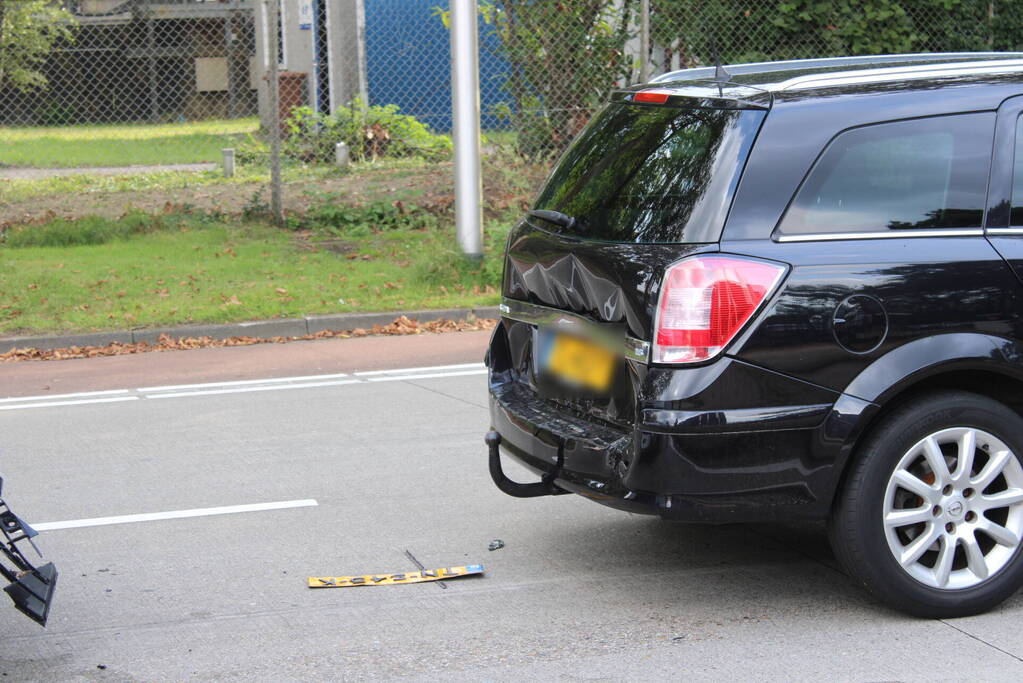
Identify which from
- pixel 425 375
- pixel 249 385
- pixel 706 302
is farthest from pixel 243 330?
pixel 706 302

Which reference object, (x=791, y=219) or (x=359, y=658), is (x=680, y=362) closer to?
(x=791, y=219)

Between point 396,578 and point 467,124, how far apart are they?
24.2ft

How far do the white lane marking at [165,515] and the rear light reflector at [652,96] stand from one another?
8.02ft

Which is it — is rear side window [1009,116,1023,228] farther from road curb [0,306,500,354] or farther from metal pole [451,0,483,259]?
metal pole [451,0,483,259]

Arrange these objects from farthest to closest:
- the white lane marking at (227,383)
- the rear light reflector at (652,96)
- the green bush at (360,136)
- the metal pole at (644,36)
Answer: the green bush at (360,136) < the metal pole at (644,36) < the white lane marking at (227,383) < the rear light reflector at (652,96)

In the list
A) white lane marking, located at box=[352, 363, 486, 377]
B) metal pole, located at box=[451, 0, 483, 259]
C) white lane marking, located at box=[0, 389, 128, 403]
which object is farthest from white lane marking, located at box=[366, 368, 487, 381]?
metal pole, located at box=[451, 0, 483, 259]

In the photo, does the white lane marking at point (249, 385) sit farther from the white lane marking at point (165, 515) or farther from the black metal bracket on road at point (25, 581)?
the black metal bracket on road at point (25, 581)

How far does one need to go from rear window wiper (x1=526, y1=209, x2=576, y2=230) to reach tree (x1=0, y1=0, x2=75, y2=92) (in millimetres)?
10335

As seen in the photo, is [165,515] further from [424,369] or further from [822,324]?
[424,369]

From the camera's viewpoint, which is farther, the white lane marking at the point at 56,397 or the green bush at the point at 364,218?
the green bush at the point at 364,218

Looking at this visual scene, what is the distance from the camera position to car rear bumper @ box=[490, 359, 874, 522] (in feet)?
13.2

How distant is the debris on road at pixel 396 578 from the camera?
4805 mm

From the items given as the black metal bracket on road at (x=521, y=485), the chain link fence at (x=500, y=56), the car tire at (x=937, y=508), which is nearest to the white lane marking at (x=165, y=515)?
the black metal bracket on road at (x=521, y=485)

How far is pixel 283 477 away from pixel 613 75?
8.01 metres
